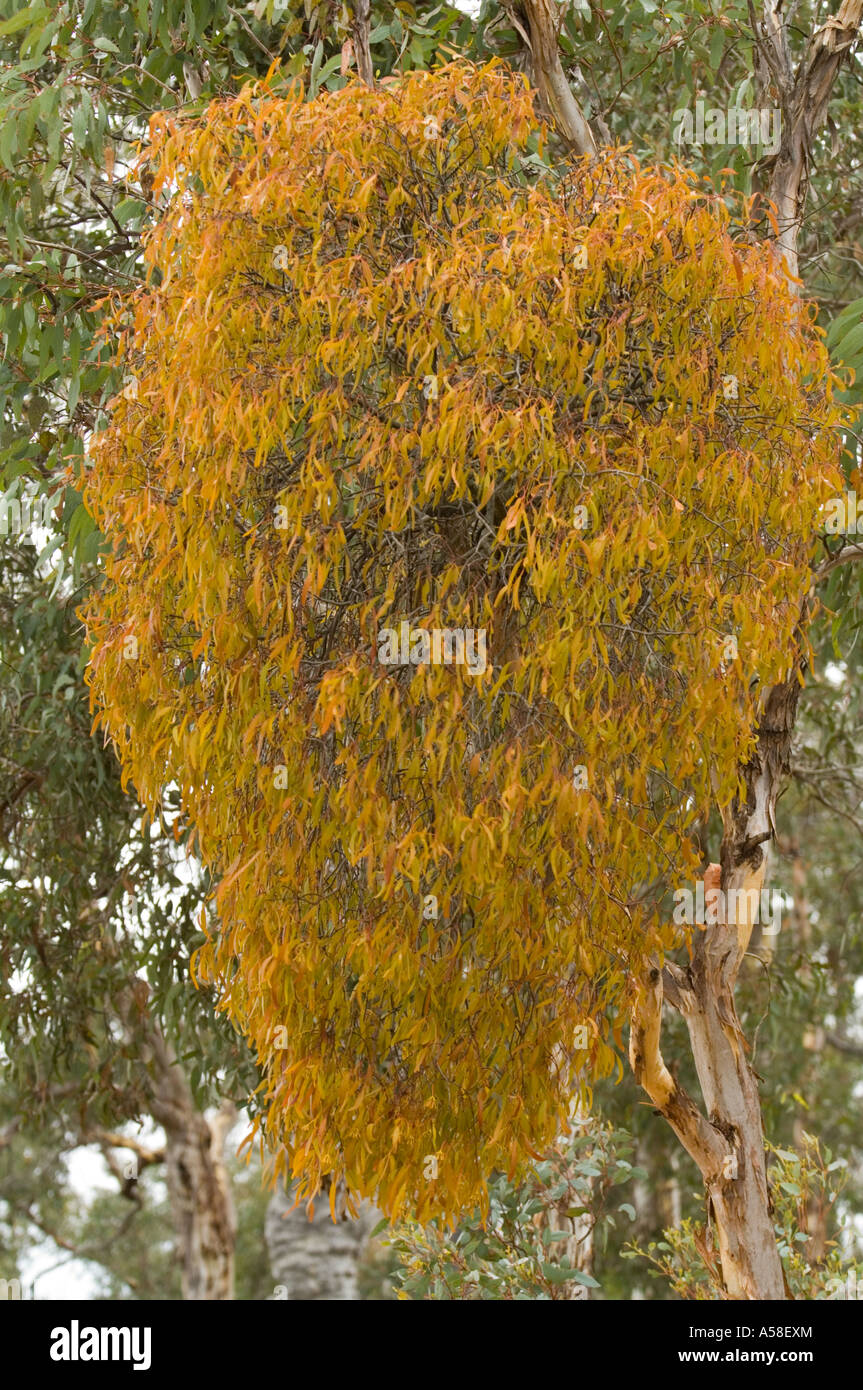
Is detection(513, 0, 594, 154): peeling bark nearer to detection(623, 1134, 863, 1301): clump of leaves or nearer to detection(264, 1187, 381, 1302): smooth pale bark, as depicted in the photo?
detection(623, 1134, 863, 1301): clump of leaves

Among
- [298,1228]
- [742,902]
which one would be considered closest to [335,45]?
[742,902]

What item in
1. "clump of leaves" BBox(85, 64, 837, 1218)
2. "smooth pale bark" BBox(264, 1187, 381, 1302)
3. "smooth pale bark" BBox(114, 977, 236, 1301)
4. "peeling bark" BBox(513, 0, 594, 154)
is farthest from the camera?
"smooth pale bark" BBox(114, 977, 236, 1301)

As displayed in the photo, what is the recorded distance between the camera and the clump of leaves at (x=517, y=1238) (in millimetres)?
4715

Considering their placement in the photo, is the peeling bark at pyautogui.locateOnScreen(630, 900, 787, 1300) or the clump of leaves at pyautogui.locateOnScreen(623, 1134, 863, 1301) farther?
the clump of leaves at pyautogui.locateOnScreen(623, 1134, 863, 1301)

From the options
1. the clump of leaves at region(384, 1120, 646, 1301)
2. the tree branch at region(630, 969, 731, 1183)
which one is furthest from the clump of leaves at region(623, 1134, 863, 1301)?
the tree branch at region(630, 969, 731, 1183)

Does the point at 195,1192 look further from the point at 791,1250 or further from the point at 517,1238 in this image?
the point at 791,1250

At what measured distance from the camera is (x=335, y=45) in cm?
488

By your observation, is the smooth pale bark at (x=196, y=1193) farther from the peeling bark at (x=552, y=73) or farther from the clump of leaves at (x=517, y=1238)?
the peeling bark at (x=552, y=73)

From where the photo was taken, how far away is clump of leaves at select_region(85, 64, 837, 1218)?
9.14ft

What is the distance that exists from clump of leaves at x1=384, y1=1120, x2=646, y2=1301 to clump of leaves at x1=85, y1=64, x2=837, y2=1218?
1.73 metres

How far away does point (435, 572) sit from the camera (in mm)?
3154

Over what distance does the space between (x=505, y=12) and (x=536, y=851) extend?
296 centimetres

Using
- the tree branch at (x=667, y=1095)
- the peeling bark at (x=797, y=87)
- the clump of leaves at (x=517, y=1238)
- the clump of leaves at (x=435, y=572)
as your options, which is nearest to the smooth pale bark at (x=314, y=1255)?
the clump of leaves at (x=517, y=1238)
